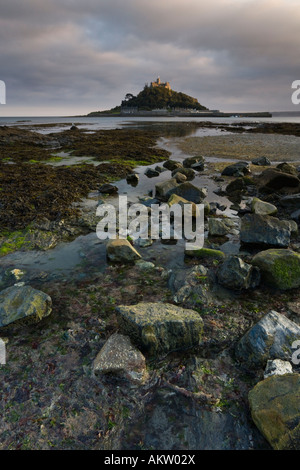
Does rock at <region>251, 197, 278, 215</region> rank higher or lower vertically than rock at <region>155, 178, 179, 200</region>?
lower

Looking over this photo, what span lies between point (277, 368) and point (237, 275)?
1923 millimetres

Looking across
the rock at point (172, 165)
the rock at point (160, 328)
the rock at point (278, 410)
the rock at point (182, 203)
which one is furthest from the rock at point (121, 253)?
the rock at point (172, 165)

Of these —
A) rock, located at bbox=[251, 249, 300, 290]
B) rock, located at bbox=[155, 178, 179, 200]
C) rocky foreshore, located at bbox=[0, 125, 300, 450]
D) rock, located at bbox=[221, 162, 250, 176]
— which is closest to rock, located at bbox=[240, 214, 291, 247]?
rocky foreshore, located at bbox=[0, 125, 300, 450]

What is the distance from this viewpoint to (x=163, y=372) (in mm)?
3182

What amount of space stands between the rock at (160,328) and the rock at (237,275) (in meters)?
1.47

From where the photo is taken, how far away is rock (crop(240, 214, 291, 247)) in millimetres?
6355

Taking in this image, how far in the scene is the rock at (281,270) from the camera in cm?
477

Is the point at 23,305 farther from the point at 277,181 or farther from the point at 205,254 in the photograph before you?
the point at 277,181

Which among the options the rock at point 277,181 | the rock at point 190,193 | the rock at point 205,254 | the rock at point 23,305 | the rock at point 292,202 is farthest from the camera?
the rock at point 277,181

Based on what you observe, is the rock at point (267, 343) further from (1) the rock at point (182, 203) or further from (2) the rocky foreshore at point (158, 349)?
(1) the rock at point (182, 203)

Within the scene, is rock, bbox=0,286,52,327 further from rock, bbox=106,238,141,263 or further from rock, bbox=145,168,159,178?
rock, bbox=145,168,159,178

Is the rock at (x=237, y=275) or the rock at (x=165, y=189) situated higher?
the rock at (x=165, y=189)

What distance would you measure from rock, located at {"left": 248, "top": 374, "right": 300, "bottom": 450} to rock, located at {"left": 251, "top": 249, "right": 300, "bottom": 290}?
2.39 meters

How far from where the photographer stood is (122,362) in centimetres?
309
